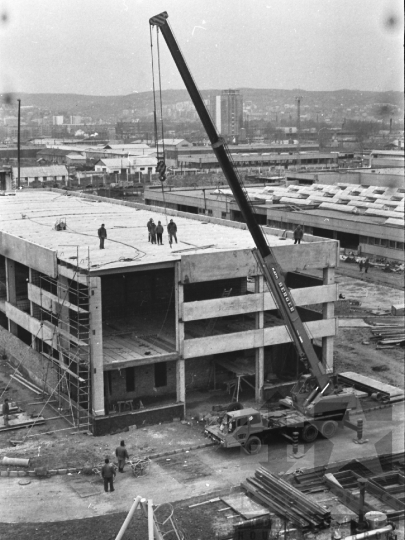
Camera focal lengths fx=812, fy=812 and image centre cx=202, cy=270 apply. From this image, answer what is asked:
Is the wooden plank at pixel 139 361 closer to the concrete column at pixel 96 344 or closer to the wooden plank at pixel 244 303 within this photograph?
the concrete column at pixel 96 344

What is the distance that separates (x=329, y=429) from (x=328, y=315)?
5.05 metres

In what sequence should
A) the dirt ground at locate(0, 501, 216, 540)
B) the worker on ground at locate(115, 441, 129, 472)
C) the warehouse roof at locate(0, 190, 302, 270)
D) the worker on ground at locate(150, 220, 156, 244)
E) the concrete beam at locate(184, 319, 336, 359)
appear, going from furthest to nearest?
the worker on ground at locate(150, 220, 156, 244), the warehouse roof at locate(0, 190, 302, 270), the concrete beam at locate(184, 319, 336, 359), the worker on ground at locate(115, 441, 129, 472), the dirt ground at locate(0, 501, 216, 540)

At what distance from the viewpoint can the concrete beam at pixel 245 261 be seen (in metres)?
22.6

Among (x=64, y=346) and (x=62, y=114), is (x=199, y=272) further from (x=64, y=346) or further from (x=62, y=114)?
(x=62, y=114)

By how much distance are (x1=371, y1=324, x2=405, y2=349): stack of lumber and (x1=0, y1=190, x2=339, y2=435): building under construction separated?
4082 millimetres

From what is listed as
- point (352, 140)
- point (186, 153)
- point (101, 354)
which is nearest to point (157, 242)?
point (101, 354)

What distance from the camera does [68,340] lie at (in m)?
22.8

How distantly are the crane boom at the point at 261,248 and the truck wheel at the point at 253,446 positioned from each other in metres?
2.23

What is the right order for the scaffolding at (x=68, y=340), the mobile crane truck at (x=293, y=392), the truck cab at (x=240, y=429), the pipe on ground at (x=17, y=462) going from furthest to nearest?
the scaffolding at (x=68, y=340) → the mobile crane truck at (x=293, y=392) → the truck cab at (x=240, y=429) → the pipe on ground at (x=17, y=462)

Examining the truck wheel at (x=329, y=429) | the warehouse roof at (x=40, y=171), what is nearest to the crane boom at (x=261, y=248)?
the truck wheel at (x=329, y=429)

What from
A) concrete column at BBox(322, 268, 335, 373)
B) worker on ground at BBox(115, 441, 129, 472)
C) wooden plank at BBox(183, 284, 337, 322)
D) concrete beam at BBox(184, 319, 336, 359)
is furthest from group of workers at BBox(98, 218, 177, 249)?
worker on ground at BBox(115, 441, 129, 472)

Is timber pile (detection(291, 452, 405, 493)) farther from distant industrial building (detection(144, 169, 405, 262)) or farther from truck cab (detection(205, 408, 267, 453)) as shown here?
distant industrial building (detection(144, 169, 405, 262))

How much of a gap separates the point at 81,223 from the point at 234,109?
9968 cm

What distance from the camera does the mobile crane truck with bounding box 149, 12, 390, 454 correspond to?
1967 cm
